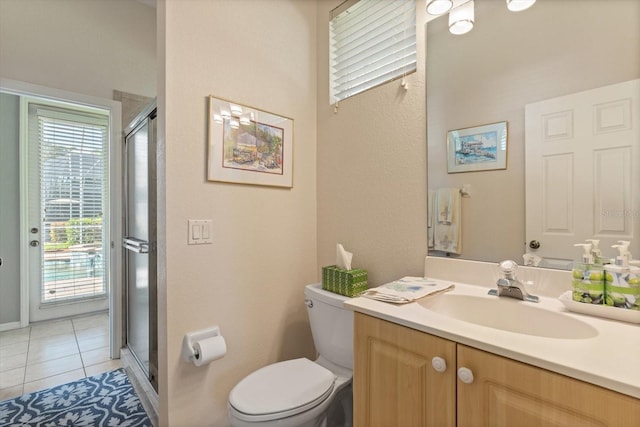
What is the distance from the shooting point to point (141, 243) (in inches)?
76.4

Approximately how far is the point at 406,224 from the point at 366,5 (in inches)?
48.5

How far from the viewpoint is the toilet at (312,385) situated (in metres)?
1.13

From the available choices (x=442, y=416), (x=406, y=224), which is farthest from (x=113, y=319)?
(x=442, y=416)

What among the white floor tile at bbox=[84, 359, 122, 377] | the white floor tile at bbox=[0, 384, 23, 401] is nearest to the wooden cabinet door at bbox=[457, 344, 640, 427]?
the white floor tile at bbox=[84, 359, 122, 377]

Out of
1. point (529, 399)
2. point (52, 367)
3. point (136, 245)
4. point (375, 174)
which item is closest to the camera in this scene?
point (529, 399)

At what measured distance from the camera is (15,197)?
9.68 ft

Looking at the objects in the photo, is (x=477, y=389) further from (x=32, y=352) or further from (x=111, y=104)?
(x=32, y=352)

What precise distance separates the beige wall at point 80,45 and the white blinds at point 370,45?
1.88m

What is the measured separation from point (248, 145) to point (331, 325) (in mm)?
1003

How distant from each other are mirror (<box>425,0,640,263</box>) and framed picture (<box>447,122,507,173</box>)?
21 millimetres

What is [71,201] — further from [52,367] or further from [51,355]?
[52,367]

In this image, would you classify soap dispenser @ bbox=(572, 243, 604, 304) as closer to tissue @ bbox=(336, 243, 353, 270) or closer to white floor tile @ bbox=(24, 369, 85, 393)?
tissue @ bbox=(336, 243, 353, 270)

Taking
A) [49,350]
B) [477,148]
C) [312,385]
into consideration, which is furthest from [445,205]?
[49,350]

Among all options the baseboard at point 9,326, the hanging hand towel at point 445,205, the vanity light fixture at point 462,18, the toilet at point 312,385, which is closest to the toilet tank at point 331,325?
the toilet at point 312,385
